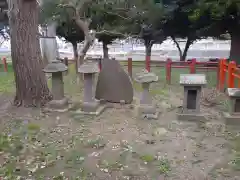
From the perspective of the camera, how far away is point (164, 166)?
343cm

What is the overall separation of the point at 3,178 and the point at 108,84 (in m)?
3.45

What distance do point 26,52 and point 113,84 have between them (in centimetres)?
217

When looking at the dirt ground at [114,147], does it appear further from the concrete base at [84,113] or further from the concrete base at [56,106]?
the concrete base at [56,106]

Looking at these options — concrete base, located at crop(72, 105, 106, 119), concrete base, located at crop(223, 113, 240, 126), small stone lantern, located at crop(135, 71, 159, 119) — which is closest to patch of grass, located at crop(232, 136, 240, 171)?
concrete base, located at crop(223, 113, 240, 126)

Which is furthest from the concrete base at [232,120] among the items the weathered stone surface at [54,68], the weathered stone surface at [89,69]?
the weathered stone surface at [54,68]

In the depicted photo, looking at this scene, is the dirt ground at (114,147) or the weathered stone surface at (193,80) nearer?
the dirt ground at (114,147)

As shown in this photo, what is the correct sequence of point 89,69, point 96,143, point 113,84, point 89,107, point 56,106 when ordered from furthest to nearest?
point 113,84
point 56,106
point 89,107
point 89,69
point 96,143

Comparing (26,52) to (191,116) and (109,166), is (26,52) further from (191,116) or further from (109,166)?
(191,116)

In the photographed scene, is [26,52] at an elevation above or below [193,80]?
above

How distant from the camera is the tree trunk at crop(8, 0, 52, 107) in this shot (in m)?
5.62

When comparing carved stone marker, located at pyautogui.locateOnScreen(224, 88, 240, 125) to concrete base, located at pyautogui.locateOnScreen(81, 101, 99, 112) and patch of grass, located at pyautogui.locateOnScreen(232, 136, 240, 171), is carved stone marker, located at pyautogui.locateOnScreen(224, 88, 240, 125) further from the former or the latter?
concrete base, located at pyautogui.locateOnScreen(81, 101, 99, 112)

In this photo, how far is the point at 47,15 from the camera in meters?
12.1

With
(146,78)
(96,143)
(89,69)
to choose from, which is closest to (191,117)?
(146,78)

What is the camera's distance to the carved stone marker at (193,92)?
16.5 feet
